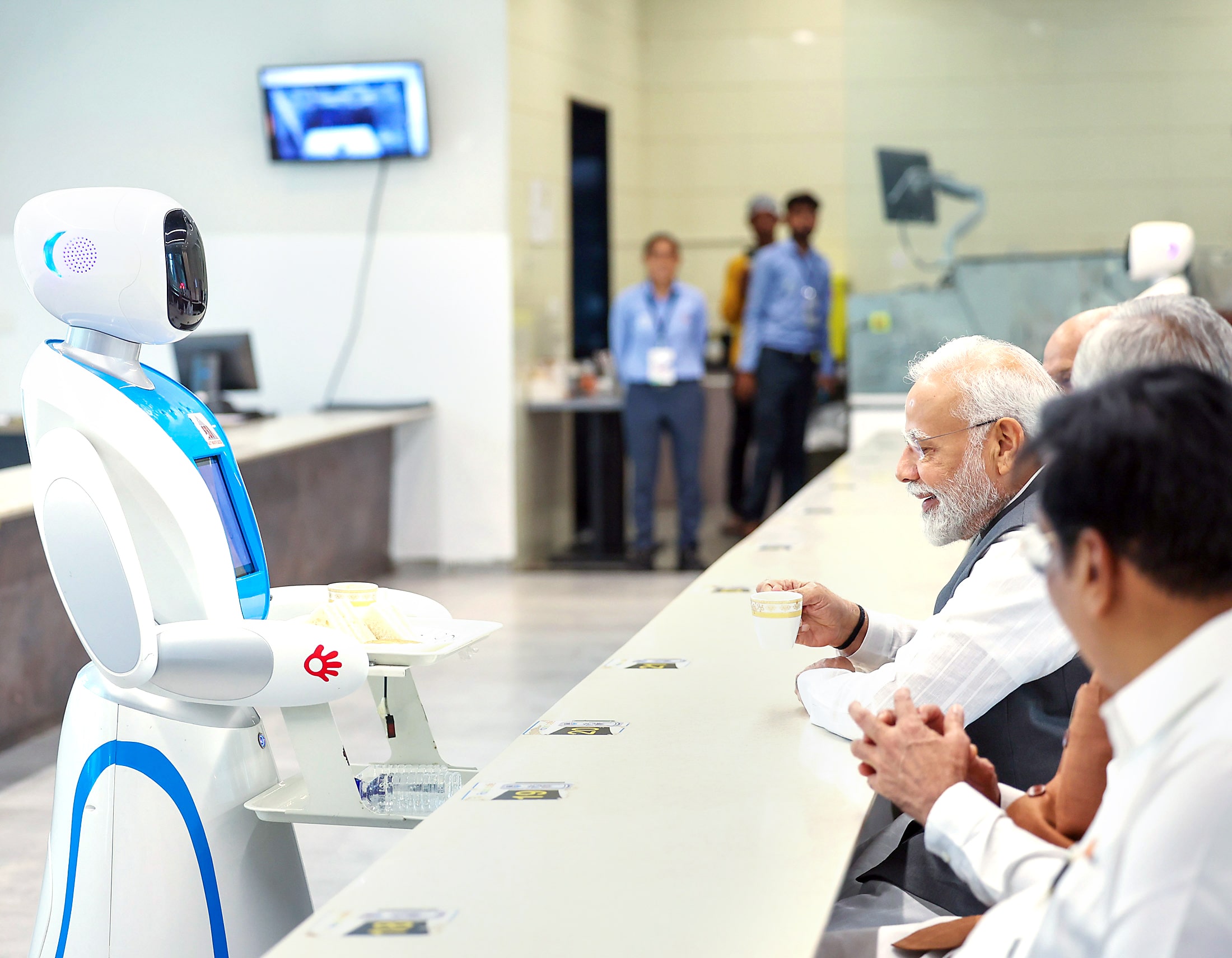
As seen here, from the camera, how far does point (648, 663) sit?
7.00 feet

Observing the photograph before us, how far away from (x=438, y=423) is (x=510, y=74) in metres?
1.74

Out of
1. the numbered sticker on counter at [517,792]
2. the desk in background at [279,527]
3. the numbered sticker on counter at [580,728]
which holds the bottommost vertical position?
the desk in background at [279,527]

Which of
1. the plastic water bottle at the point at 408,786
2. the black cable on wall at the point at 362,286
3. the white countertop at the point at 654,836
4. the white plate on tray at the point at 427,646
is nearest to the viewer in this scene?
the white countertop at the point at 654,836

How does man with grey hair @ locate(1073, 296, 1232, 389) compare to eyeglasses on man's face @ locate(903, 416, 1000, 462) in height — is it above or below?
above

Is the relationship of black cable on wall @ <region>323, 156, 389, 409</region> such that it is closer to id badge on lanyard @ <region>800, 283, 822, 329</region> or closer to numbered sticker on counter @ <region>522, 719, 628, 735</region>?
id badge on lanyard @ <region>800, 283, 822, 329</region>

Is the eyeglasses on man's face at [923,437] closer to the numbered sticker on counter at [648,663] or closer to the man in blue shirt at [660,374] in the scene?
the numbered sticker on counter at [648,663]

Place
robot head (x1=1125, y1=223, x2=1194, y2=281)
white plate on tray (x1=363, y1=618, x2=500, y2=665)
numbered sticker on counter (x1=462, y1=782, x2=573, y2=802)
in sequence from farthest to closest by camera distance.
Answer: robot head (x1=1125, y1=223, x2=1194, y2=281) < white plate on tray (x1=363, y1=618, x2=500, y2=665) < numbered sticker on counter (x1=462, y1=782, x2=573, y2=802)

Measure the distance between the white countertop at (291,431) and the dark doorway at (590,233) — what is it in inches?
76.2

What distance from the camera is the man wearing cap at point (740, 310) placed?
8414 millimetres

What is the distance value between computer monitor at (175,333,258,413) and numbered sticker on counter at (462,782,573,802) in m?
4.94

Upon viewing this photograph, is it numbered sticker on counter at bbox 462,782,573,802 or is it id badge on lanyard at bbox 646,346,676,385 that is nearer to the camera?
numbered sticker on counter at bbox 462,782,573,802

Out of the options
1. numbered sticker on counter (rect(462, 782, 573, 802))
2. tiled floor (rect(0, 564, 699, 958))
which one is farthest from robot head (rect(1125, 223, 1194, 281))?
numbered sticker on counter (rect(462, 782, 573, 802))

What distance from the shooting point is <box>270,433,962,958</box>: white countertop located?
1.16m

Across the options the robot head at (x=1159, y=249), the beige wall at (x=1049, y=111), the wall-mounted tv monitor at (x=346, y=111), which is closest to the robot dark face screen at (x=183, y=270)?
the robot head at (x=1159, y=249)
